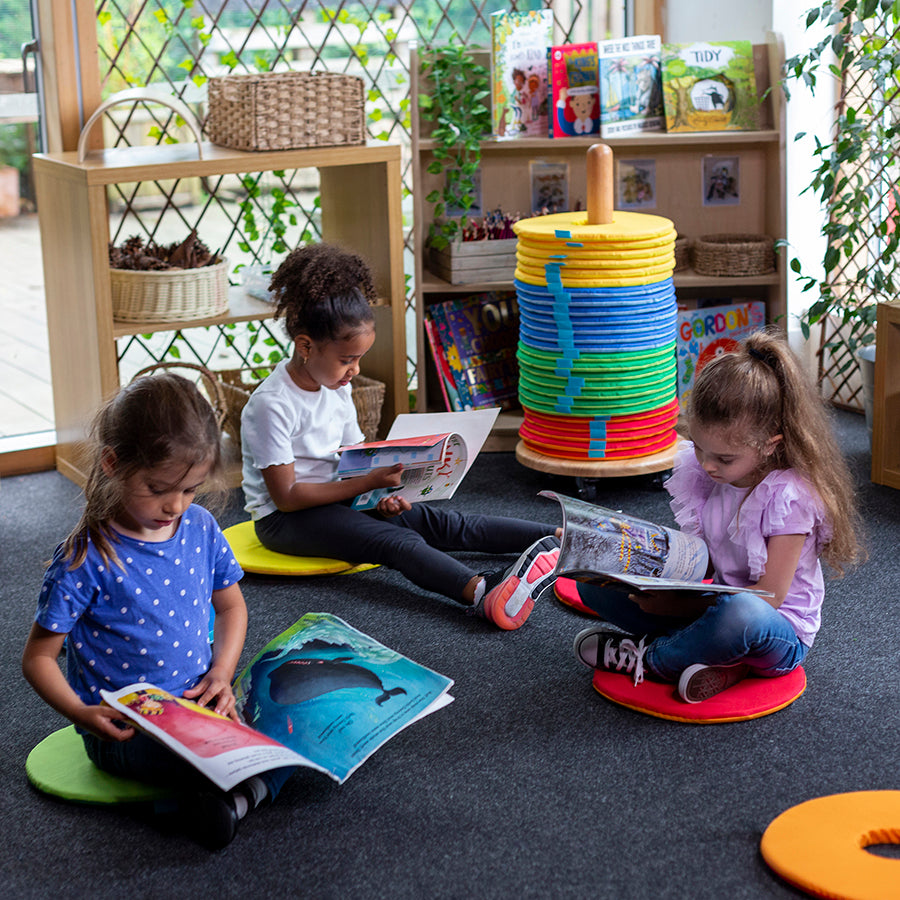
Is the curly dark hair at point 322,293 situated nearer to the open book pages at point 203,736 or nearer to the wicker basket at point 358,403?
the wicker basket at point 358,403

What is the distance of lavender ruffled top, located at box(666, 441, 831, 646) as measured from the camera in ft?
5.03

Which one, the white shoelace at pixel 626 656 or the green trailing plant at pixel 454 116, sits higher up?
the green trailing plant at pixel 454 116

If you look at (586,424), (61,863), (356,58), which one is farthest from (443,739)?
(356,58)

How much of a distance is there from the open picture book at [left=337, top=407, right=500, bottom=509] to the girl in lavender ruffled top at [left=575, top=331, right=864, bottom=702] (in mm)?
504

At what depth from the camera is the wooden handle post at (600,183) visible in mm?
2369

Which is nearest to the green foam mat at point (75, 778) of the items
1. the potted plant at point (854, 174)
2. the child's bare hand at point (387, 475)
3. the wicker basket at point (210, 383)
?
the child's bare hand at point (387, 475)

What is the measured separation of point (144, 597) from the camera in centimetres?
135

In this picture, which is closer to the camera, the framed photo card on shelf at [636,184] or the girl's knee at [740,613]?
the girl's knee at [740,613]

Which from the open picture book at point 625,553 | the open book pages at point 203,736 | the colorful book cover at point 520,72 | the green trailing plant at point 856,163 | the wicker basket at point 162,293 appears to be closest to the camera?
the open book pages at point 203,736

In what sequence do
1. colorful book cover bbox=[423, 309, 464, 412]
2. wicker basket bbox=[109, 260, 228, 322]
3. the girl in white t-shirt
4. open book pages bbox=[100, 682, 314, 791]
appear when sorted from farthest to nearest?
colorful book cover bbox=[423, 309, 464, 412]
wicker basket bbox=[109, 260, 228, 322]
the girl in white t-shirt
open book pages bbox=[100, 682, 314, 791]

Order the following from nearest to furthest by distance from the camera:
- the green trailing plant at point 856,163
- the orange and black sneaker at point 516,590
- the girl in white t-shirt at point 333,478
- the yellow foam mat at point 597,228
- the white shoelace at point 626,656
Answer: the white shoelace at point 626,656 → the orange and black sneaker at point 516,590 → the girl in white t-shirt at point 333,478 → the yellow foam mat at point 597,228 → the green trailing plant at point 856,163

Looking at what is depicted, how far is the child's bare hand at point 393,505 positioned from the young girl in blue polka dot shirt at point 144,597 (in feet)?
2.08

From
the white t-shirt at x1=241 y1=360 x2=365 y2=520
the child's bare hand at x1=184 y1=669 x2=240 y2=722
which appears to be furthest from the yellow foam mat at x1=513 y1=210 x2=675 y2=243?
the child's bare hand at x1=184 y1=669 x2=240 y2=722

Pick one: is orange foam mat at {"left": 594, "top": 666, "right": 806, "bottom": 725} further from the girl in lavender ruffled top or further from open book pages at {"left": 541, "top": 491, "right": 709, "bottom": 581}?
open book pages at {"left": 541, "top": 491, "right": 709, "bottom": 581}
